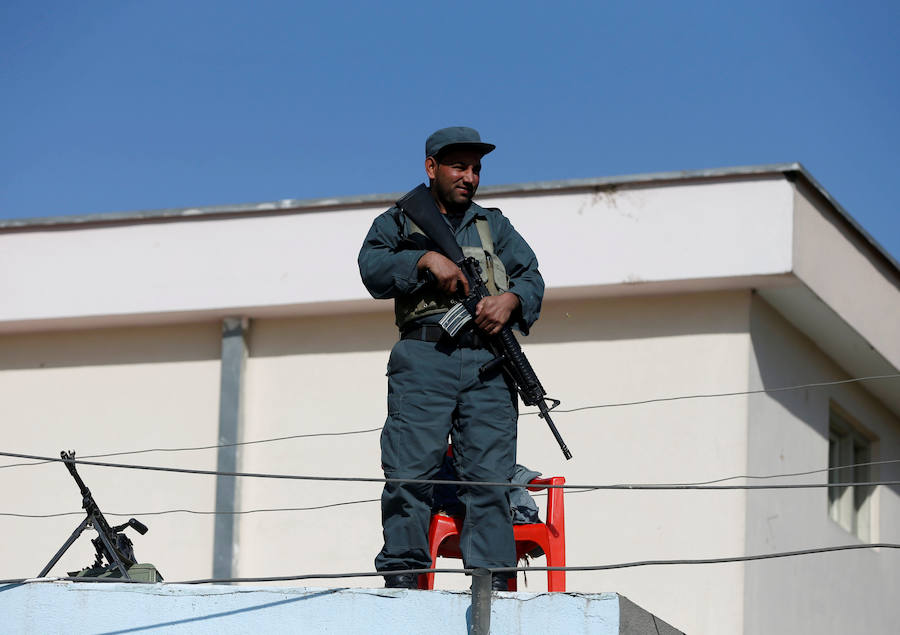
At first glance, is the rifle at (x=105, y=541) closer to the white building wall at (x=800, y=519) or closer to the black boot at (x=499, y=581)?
the black boot at (x=499, y=581)

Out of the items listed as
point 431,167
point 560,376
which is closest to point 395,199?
point 560,376

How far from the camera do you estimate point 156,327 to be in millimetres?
10758

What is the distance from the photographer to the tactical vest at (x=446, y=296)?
5.74 meters

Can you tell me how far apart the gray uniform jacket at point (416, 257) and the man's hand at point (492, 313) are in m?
0.13

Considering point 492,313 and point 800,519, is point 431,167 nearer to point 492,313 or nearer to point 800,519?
point 492,313

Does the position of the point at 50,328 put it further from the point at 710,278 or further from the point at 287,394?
the point at 710,278

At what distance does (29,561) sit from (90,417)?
107 cm

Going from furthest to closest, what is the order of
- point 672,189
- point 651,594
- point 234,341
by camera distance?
point 234,341 < point 672,189 < point 651,594

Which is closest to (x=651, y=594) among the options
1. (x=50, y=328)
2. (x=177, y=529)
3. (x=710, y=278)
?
(x=710, y=278)

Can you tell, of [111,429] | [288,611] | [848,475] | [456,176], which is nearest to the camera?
[288,611]

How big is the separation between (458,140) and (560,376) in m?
4.07

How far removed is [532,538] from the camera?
5.99 metres

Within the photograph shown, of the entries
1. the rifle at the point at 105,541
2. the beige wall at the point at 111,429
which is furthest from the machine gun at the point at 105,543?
the beige wall at the point at 111,429

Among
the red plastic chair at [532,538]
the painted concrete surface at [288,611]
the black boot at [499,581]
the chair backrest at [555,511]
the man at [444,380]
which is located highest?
the man at [444,380]
